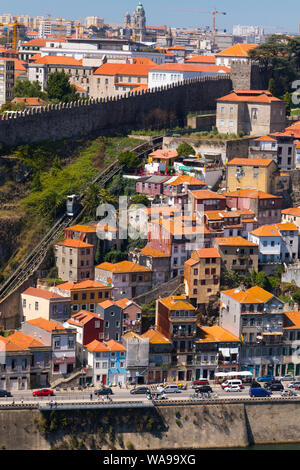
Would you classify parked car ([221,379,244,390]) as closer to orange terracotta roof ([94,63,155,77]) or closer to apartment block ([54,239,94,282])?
apartment block ([54,239,94,282])

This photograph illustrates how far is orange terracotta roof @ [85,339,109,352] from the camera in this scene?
147ft

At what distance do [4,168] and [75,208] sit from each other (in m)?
4.02

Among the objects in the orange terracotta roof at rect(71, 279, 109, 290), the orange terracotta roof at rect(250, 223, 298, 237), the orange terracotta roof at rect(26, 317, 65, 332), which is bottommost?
the orange terracotta roof at rect(26, 317, 65, 332)

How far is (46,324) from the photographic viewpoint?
4591 centimetres

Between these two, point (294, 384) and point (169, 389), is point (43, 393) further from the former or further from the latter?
point (294, 384)

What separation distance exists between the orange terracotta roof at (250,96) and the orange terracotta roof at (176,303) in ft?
57.0

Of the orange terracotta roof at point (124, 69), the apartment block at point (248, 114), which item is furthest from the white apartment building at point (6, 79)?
the apartment block at point (248, 114)

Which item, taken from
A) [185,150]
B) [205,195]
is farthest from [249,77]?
[205,195]

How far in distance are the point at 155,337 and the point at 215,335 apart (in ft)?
7.93

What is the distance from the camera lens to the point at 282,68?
227ft

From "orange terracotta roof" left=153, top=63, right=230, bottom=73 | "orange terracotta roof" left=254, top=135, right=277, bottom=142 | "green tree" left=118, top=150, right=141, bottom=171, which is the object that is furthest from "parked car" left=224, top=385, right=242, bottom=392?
"orange terracotta roof" left=153, top=63, right=230, bottom=73

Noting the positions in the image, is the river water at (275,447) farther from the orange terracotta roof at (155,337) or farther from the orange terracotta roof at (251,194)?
the orange terracotta roof at (251,194)

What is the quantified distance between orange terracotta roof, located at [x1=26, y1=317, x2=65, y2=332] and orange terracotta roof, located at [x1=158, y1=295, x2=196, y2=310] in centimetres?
409
